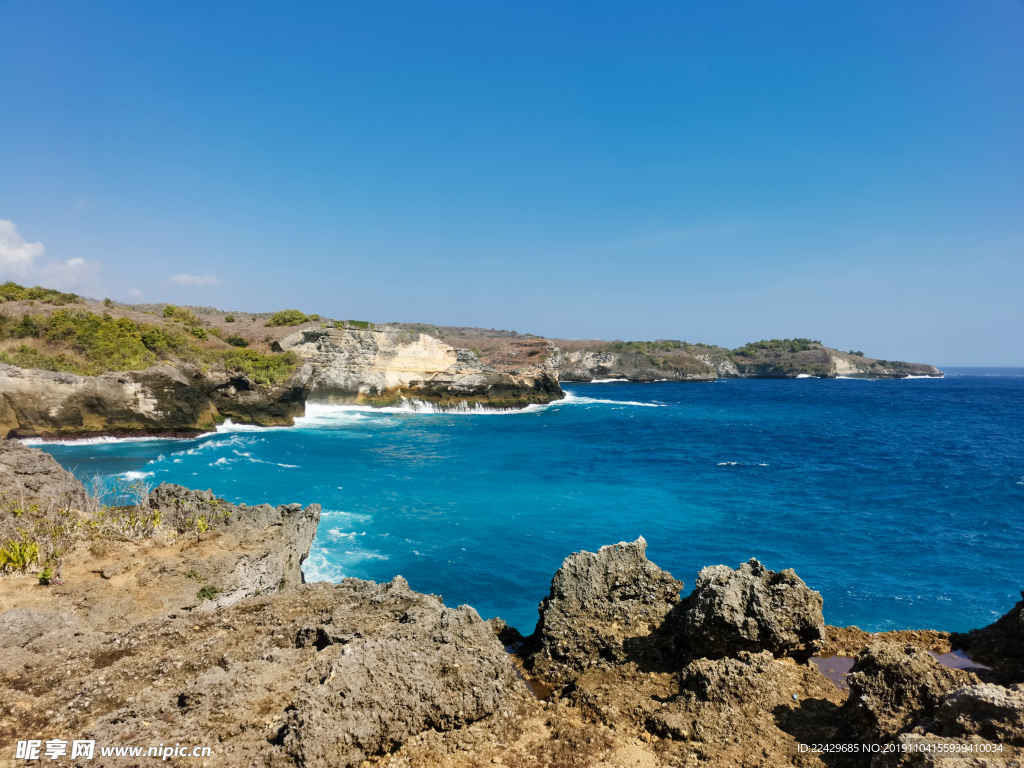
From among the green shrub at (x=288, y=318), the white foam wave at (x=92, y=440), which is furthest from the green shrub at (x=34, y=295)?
the white foam wave at (x=92, y=440)

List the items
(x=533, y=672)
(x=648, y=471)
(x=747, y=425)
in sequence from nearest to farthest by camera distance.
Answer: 1. (x=533, y=672)
2. (x=648, y=471)
3. (x=747, y=425)

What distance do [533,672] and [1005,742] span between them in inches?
208

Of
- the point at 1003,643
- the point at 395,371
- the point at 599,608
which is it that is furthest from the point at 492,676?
the point at 395,371

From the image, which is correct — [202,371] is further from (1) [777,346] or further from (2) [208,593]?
(1) [777,346]

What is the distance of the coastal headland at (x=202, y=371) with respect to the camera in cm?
3101

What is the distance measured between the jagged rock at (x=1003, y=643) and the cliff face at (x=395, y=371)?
2047 inches

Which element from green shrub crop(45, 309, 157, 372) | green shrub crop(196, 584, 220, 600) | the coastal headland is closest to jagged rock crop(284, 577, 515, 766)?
green shrub crop(196, 584, 220, 600)

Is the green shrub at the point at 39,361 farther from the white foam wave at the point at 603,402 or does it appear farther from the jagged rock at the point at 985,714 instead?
the white foam wave at the point at 603,402

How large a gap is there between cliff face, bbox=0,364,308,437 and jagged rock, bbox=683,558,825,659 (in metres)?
36.8

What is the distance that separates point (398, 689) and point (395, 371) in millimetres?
52094

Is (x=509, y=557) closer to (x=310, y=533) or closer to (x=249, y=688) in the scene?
(x=310, y=533)

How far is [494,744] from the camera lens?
530cm

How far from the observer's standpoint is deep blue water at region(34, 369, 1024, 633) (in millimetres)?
14484

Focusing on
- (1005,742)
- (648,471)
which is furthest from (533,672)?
(648,471)
